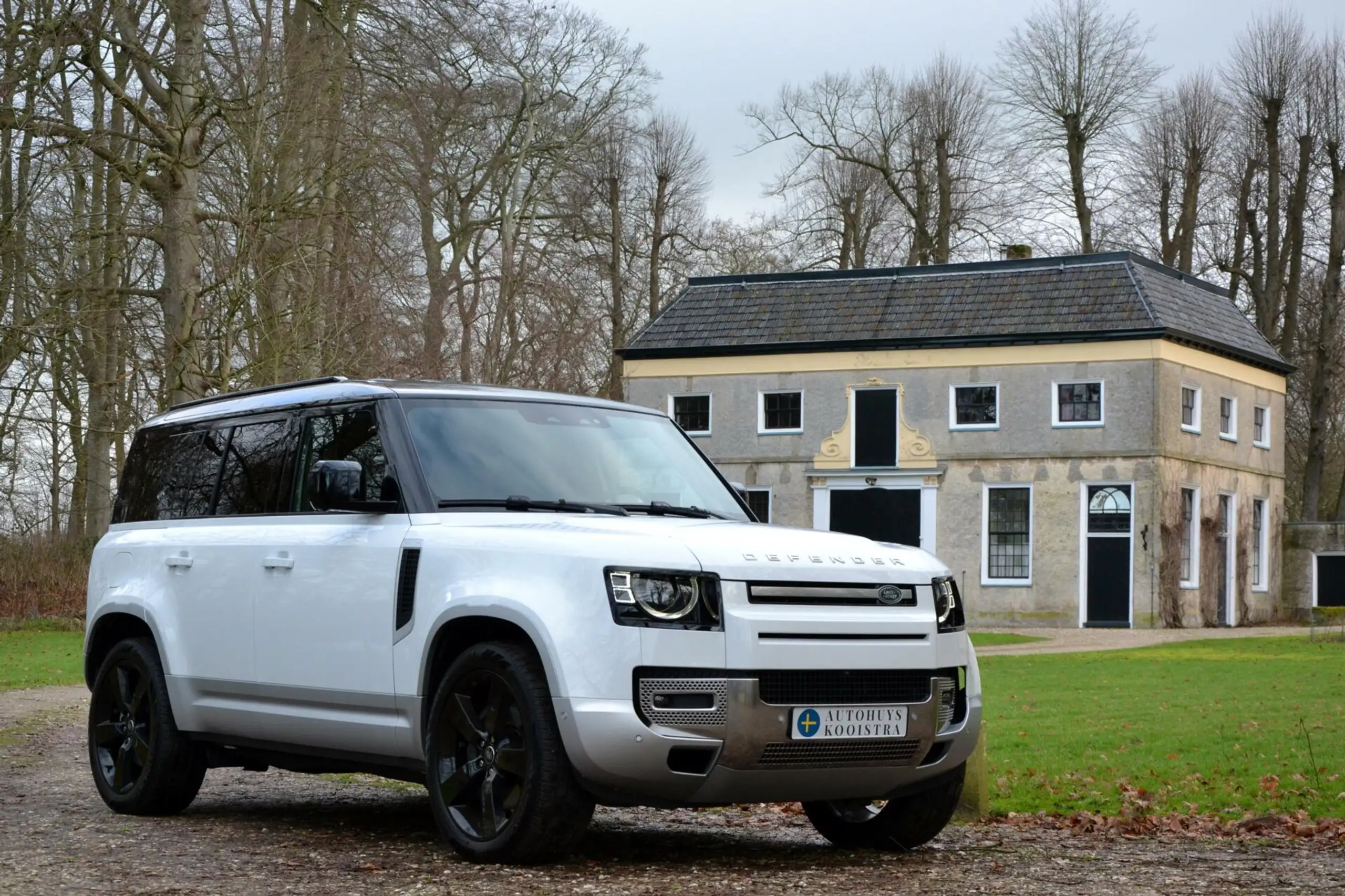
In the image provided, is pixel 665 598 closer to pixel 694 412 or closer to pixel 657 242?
pixel 694 412

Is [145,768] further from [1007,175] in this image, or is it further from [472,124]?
[1007,175]

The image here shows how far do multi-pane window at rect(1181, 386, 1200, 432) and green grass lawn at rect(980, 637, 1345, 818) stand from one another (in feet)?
52.2

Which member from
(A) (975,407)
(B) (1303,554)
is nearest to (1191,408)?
(A) (975,407)

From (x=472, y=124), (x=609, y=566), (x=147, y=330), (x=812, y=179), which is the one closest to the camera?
(x=609, y=566)

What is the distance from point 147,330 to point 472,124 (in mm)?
14708

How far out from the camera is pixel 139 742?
9438 mm

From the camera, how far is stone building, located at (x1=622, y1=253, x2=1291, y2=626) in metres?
40.7

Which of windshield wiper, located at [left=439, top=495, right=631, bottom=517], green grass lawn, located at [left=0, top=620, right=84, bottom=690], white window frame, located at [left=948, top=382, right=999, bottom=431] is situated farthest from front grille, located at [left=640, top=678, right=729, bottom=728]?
white window frame, located at [left=948, top=382, right=999, bottom=431]

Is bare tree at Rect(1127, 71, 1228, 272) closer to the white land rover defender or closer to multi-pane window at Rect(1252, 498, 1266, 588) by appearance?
multi-pane window at Rect(1252, 498, 1266, 588)

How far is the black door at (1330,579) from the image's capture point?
46188 millimetres

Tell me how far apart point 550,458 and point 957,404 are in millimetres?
35074

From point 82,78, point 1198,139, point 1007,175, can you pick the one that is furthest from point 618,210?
point 82,78

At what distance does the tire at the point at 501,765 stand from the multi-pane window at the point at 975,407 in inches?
1400

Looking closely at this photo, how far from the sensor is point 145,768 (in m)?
9.27
